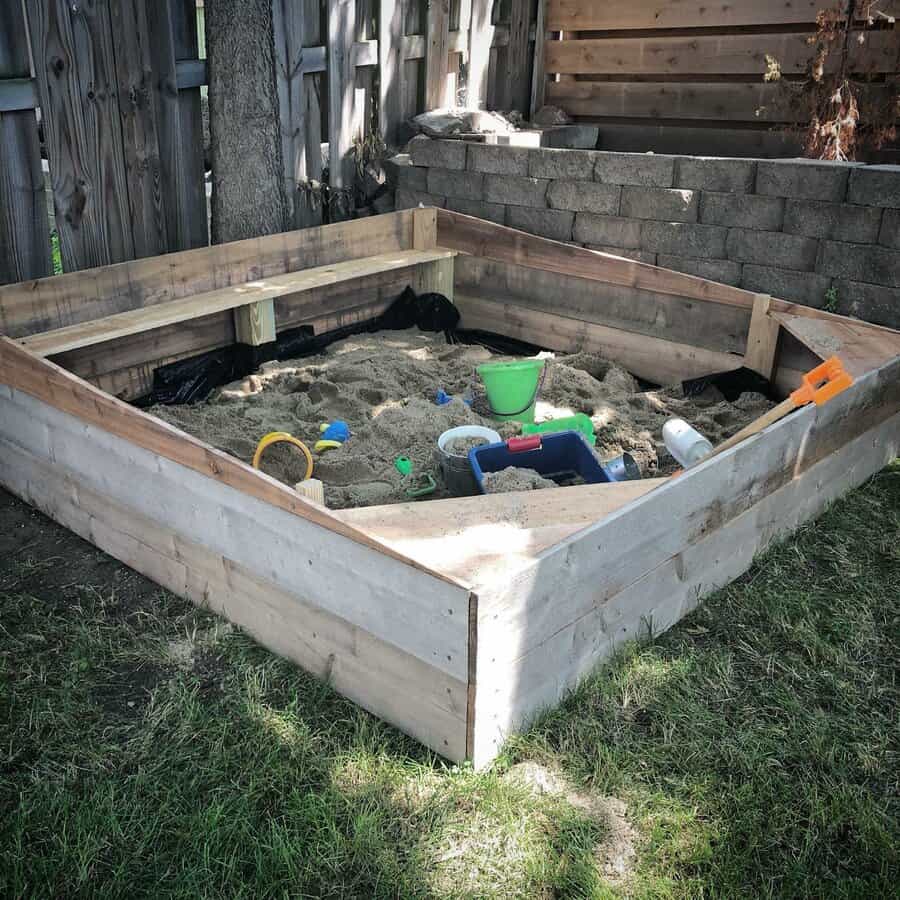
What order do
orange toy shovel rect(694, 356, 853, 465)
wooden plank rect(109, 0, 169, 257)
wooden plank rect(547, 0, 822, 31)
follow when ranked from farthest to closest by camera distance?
wooden plank rect(547, 0, 822, 31), wooden plank rect(109, 0, 169, 257), orange toy shovel rect(694, 356, 853, 465)

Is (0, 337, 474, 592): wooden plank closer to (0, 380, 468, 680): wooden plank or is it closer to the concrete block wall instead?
(0, 380, 468, 680): wooden plank

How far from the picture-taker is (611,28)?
6074 millimetres

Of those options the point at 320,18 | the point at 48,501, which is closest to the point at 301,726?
the point at 48,501

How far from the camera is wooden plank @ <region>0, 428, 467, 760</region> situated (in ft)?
7.79

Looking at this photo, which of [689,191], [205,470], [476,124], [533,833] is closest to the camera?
[533,833]

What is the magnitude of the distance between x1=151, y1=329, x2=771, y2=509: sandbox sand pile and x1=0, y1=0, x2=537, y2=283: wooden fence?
95cm

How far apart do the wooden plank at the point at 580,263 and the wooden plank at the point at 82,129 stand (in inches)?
69.3

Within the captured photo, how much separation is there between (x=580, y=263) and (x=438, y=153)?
46.5 inches

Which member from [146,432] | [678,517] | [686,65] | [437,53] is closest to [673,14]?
[686,65]

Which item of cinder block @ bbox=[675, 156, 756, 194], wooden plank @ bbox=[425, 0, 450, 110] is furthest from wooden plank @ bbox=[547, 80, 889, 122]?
cinder block @ bbox=[675, 156, 756, 194]

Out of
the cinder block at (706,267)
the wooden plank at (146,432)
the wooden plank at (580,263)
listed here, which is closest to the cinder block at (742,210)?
the cinder block at (706,267)

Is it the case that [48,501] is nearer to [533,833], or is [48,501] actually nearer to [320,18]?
[533,833]

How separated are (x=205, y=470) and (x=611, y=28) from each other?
4.67 m

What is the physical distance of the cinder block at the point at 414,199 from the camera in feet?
18.0
